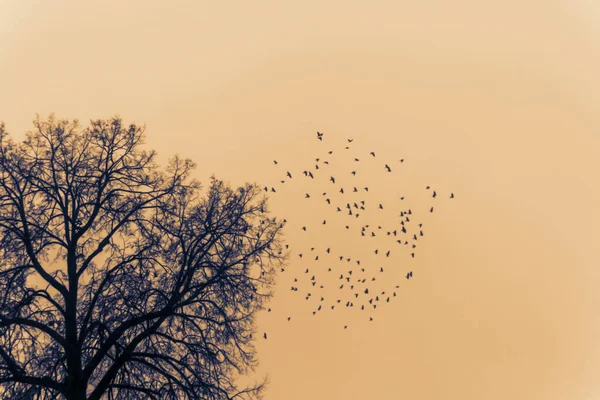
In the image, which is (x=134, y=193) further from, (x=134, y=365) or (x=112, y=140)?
(x=134, y=365)

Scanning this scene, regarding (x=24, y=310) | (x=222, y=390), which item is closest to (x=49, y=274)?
(x=24, y=310)

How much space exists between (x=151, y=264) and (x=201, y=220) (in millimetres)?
1883

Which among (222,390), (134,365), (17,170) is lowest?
(222,390)

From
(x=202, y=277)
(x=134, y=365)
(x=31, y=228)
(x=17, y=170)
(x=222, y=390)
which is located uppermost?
(x=17, y=170)

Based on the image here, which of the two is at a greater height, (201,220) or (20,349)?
(201,220)

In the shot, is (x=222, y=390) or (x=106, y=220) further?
(x=106, y=220)

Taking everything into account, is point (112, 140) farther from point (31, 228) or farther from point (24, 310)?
point (24, 310)

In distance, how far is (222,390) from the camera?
17.2 metres

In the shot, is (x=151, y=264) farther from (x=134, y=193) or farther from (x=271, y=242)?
(x=271, y=242)

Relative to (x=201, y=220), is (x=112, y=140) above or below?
above

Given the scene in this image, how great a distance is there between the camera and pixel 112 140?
18.6m

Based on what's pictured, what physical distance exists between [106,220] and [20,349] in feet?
Result: 13.7

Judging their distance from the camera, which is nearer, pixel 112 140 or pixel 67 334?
pixel 67 334

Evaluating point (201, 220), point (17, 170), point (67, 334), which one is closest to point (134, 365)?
point (67, 334)
